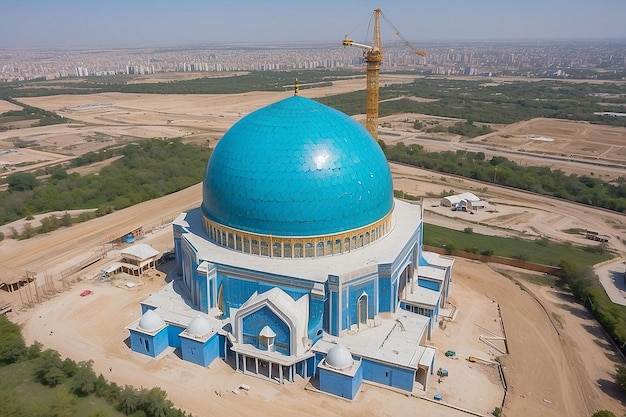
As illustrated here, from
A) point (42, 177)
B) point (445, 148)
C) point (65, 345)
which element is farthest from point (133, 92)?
point (65, 345)

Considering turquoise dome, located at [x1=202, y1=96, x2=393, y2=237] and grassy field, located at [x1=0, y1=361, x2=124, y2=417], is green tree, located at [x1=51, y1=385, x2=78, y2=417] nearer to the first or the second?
grassy field, located at [x1=0, y1=361, x2=124, y2=417]

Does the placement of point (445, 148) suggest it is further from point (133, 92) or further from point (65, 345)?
point (133, 92)

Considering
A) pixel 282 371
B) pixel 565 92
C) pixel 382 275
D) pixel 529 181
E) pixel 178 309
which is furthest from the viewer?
pixel 565 92

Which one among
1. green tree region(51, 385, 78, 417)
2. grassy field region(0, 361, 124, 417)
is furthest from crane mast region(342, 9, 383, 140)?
green tree region(51, 385, 78, 417)

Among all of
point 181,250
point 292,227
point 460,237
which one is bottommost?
point 460,237

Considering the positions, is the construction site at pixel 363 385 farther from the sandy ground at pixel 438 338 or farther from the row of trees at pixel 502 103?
the row of trees at pixel 502 103

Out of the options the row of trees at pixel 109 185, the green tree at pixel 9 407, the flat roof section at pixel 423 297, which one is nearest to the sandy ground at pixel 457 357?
the flat roof section at pixel 423 297
